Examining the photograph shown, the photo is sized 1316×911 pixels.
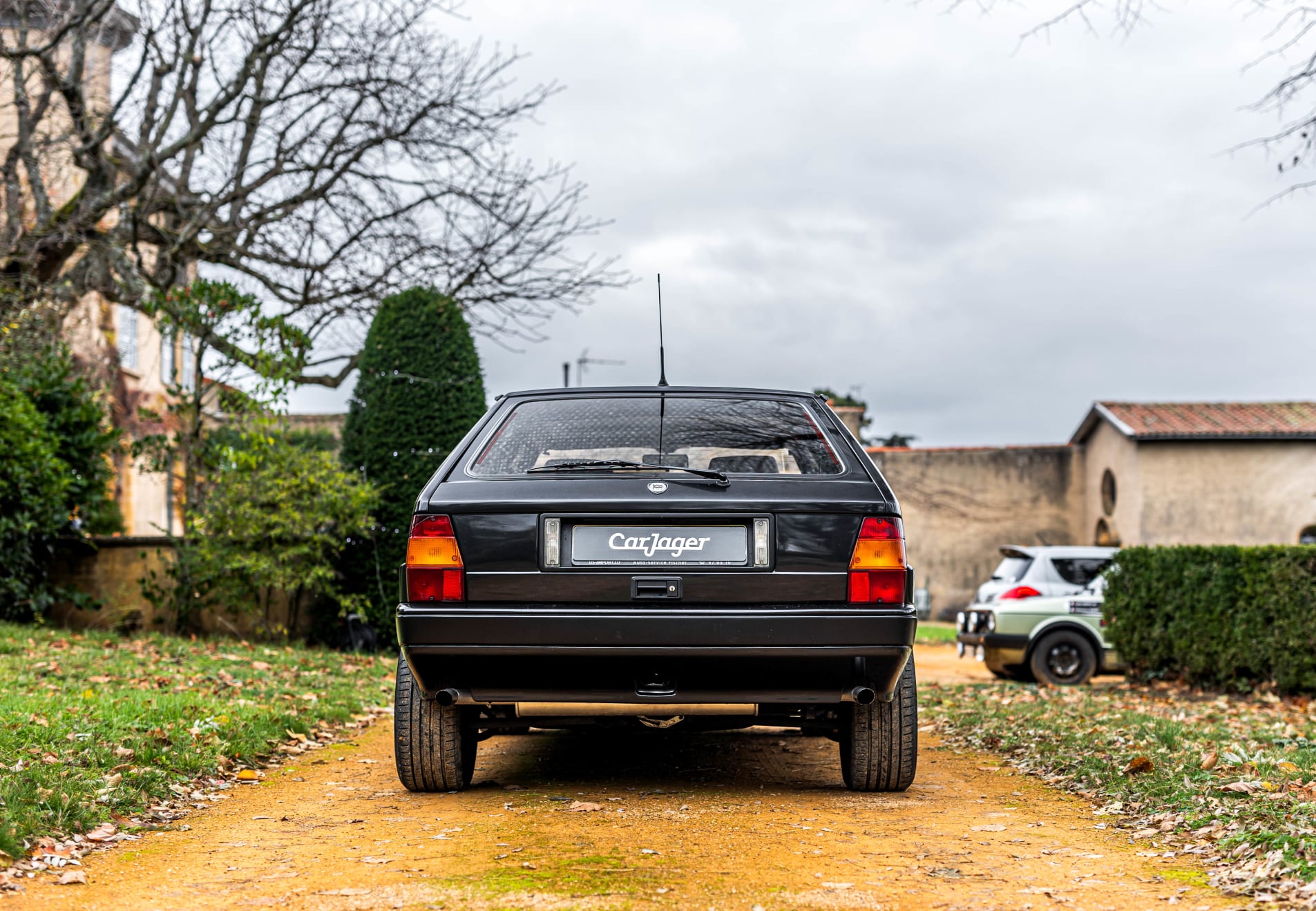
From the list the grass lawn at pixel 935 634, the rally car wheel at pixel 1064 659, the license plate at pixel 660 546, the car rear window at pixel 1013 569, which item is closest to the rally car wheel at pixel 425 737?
the license plate at pixel 660 546

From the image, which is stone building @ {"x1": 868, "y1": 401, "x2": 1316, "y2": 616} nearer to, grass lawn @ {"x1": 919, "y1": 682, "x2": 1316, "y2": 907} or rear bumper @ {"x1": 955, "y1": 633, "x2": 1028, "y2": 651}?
rear bumper @ {"x1": 955, "y1": 633, "x2": 1028, "y2": 651}

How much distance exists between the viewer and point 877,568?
4414mm

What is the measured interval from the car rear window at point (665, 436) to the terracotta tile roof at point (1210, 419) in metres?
24.6

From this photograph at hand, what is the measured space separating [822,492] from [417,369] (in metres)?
9.01

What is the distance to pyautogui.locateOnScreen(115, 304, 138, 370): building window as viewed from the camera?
81.9 feet

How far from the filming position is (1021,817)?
4711mm

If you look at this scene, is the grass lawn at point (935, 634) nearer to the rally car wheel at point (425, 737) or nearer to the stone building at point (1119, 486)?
the stone building at point (1119, 486)

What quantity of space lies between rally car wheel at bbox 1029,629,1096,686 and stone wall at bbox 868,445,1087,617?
17.0m

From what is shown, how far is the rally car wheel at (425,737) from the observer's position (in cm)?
488

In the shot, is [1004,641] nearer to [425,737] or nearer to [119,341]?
[425,737]

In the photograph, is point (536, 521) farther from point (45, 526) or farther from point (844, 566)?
point (45, 526)

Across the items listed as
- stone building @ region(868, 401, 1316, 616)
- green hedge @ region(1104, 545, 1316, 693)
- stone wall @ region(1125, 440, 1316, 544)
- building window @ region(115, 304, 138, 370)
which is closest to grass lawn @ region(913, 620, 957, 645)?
stone building @ region(868, 401, 1316, 616)

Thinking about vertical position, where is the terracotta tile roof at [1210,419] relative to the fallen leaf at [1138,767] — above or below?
above

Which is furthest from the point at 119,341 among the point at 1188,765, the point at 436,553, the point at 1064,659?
the point at 1188,765
